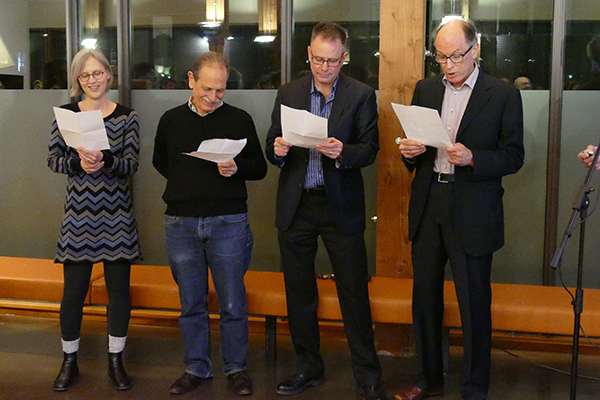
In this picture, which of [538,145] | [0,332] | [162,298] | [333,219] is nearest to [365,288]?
[333,219]

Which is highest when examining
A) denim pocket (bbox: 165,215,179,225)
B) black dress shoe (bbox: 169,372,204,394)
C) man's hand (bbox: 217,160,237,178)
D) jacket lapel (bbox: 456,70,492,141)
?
jacket lapel (bbox: 456,70,492,141)

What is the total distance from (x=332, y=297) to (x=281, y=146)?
1.08 metres

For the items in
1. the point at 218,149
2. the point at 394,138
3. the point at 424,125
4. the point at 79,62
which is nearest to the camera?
the point at 424,125

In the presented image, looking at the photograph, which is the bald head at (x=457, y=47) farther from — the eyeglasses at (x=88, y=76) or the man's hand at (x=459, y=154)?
the eyeglasses at (x=88, y=76)

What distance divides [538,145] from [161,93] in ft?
8.60

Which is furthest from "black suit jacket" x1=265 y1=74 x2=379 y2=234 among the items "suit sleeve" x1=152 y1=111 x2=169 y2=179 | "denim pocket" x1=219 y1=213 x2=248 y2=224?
"suit sleeve" x1=152 y1=111 x2=169 y2=179

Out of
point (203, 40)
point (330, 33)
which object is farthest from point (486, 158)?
point (203, 40)

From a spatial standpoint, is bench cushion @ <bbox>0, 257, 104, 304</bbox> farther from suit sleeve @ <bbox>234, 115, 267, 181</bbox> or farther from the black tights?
suit sleeve @ <bbox>234, 115, 267, 181</bbox>

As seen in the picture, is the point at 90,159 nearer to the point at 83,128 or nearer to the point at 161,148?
the point at 83,128

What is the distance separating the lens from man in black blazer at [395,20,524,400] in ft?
9.41

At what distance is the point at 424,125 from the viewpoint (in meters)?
2.76

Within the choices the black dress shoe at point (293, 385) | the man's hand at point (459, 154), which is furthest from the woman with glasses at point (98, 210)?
the man's hand at point (459, 154)

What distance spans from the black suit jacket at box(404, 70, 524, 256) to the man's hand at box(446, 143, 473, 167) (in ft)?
0.16

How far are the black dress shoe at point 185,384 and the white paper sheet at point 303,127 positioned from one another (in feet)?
4.68
